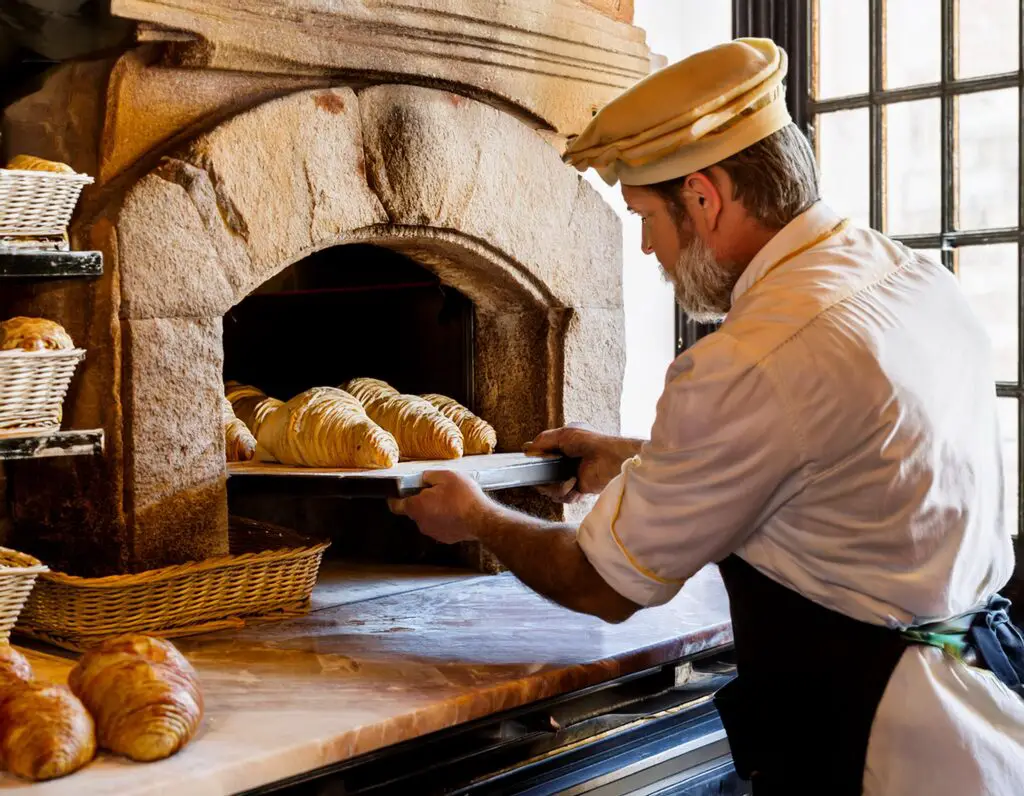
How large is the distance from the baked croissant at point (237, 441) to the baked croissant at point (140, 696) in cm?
93

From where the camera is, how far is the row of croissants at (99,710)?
163 centimetres

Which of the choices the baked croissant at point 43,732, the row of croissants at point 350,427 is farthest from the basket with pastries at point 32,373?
the row of croissants at point 350,427

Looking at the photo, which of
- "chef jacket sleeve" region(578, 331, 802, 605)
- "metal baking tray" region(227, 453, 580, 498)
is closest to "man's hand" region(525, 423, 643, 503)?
"metal baking tray" region(227, 453, 580, 498)

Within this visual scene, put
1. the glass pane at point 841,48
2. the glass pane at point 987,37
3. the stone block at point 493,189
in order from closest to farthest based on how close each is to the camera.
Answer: the stone block at point 493,189 → the glass pane at point 987,37 → the glass pane at point 841,48

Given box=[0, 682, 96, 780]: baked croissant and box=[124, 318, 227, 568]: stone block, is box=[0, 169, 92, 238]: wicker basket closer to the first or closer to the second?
box=[124, 318, 227, 568]: stone block

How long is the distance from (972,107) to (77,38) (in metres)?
2.48

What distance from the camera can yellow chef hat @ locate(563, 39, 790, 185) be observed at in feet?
6.13

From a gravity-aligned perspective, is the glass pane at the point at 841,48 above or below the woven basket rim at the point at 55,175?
above

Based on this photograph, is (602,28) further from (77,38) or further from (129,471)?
(129,471)

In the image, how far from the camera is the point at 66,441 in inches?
81.5

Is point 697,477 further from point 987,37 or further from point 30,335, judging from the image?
point 987,37

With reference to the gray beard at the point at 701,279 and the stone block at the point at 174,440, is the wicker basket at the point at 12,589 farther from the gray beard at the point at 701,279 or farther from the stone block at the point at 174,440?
the gray beard at the point at 701,279

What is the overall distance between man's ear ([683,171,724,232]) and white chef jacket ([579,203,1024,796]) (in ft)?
0.49

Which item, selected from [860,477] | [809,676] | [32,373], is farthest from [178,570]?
[860,477]
